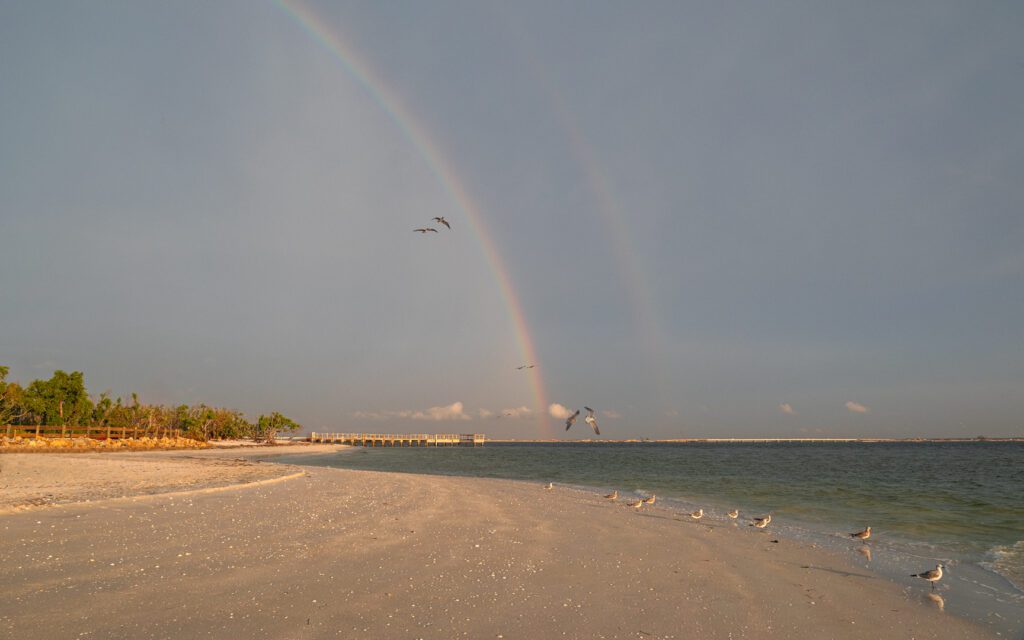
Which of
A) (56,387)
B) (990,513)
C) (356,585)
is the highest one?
(56,387)

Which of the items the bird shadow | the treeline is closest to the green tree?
the treeline

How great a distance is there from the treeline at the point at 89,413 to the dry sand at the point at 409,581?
81.1 m

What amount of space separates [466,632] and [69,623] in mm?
5016

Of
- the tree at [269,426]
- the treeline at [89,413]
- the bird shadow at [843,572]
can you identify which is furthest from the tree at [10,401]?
the bird shadow at [843,572]

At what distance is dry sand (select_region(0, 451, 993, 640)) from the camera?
7801 mm

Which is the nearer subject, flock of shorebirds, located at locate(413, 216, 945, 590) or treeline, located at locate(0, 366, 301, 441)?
flock of shorebirds, located at locate(413, 216, 945, 590)

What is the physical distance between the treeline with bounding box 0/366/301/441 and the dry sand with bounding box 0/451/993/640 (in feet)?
266

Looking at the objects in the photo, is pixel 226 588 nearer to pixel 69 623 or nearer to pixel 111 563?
pixel 69 623

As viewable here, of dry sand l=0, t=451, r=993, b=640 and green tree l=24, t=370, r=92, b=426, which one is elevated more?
green tree l=24, t=370, r=92, b=426

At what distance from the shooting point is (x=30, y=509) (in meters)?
16.0

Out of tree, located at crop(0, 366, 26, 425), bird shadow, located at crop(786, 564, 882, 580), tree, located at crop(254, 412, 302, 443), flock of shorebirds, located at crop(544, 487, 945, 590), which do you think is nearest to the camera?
flock of shorebirds, located at crop(544, 487, 945, 590)

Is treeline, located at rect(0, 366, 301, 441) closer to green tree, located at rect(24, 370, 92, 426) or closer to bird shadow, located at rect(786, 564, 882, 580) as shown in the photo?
green tree, located at rect(24, 370, 92, 426)

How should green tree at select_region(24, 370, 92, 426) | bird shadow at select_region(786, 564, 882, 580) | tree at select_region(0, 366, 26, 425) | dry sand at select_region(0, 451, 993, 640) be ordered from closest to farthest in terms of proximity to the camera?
1. dry sand at select_region(0, 451, 993, 640)
2. bird shadow at select_region(786, 564, 882, 580)
3. tree at select_region(0, 366, 26, 425)
4. green tree at select_region(24, 370, 92, 426)

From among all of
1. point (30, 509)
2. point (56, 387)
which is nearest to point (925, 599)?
point (30, 509)
